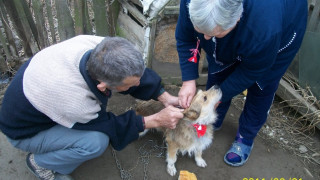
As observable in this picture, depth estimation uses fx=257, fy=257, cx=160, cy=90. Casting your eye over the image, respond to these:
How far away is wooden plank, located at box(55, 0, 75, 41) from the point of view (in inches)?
137

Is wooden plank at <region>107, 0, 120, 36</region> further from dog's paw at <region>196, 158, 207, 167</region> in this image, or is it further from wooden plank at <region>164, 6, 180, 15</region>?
dog's paw at <region>196, 158, 207, 167</region>

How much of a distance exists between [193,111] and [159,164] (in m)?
1.01

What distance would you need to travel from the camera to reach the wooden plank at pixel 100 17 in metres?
3.64

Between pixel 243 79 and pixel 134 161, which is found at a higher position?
pixel 243 79

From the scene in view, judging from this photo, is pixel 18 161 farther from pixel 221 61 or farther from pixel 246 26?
pixel 246 26

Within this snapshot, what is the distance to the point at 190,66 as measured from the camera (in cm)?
268

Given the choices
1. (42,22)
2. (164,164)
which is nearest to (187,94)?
(164,164)

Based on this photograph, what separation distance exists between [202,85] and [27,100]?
2908 millimetres

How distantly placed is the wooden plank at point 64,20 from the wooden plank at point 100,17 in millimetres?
352

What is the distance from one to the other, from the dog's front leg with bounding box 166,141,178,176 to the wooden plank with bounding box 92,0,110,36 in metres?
2.04

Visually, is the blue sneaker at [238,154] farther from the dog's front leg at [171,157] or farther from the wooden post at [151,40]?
the wooden post at [151,40]

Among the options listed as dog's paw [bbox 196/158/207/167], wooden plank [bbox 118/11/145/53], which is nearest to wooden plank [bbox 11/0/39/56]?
wooden plank [bbox 118/11/145/53]

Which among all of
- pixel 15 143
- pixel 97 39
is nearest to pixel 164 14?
pixel 97 39

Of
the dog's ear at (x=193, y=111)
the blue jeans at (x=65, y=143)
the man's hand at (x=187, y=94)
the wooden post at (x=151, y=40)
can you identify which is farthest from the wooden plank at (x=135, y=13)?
the blue jeans at (x=65, y=143)
